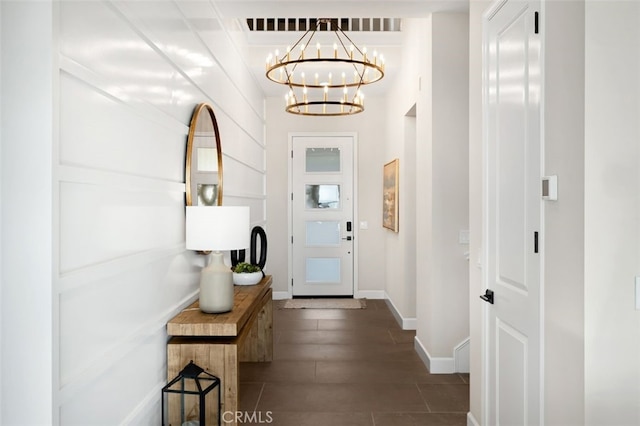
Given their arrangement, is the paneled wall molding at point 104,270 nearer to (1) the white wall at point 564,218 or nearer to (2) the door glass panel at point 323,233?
(1) the white wall at point 564,218

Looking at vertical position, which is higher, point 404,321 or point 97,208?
point 97,208

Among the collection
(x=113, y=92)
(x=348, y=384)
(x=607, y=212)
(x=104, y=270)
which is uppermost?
(x=113, y=92)

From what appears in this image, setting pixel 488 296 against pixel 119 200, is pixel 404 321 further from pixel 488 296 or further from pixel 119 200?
pixel 119 200

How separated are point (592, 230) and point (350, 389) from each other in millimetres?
2543

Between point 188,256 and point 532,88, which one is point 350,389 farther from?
point 532,88

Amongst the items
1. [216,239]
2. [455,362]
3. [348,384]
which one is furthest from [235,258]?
[455,362]

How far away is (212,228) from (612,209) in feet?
5.85

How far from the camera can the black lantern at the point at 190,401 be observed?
7.86ft

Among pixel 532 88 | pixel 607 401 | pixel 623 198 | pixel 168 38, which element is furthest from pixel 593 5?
pixel 168 38

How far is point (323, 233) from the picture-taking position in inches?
292

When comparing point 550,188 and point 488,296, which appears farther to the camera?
point 488,296

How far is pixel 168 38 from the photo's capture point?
2625 mm

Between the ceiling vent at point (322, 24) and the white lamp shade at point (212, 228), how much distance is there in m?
3.56

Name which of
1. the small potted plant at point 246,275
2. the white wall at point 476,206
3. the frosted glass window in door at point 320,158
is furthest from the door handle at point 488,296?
the frosted glass window in door at point 320,158
